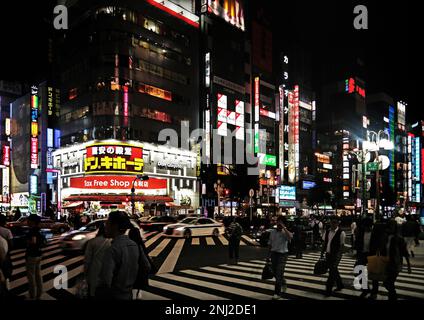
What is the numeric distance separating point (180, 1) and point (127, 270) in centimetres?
6577

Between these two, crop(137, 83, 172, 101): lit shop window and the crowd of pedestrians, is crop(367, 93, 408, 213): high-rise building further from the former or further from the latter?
the crowd of pedestrians

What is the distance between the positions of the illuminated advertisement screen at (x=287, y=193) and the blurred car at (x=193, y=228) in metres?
54.0

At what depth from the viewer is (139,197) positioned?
51.9 metres

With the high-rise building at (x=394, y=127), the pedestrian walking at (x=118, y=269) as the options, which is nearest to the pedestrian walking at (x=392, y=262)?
the pedestrian walking at (x=118, y=269)

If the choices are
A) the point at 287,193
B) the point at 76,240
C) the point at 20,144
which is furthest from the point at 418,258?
the point at 20,144

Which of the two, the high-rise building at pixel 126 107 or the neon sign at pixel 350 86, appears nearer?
the high-rise building at pixel 126 107

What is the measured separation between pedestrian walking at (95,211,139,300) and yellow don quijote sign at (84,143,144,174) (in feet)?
152

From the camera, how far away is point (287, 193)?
8244 centimetres

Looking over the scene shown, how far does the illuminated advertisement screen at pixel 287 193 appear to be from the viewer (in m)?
81.4

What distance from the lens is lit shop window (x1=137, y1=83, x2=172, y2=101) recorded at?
54.6 metres

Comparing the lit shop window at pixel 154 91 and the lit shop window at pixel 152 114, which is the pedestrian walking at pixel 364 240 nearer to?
the lit shop window at pixel 152 114

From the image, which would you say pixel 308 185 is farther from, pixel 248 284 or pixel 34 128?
pixel 248 284

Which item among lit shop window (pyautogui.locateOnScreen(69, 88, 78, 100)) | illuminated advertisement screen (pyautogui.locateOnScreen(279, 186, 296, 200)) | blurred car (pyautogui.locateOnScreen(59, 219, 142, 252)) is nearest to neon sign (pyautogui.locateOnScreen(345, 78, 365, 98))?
illuminated advertisement screen (pyautogui.locateOnScreen(279, 186, 296, 200))

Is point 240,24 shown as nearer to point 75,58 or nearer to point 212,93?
point 212,93
